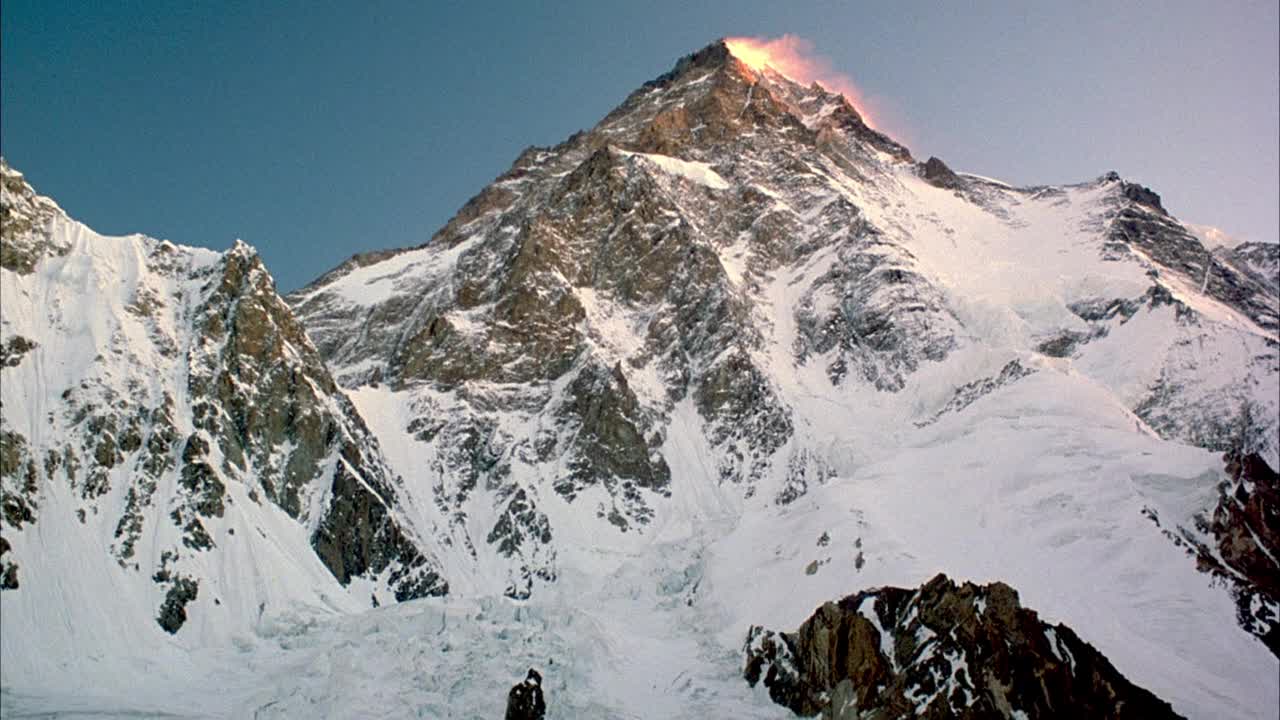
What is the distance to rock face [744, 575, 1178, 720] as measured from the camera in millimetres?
56625

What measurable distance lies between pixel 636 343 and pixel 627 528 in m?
39.7

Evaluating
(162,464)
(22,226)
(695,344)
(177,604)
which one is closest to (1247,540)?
(177,604)

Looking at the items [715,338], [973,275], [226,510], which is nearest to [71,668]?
[226,510]

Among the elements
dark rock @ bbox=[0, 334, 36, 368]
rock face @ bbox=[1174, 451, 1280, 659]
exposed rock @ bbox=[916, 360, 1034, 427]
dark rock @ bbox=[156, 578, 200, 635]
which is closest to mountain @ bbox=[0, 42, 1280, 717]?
dark rock @ bbox=[0, 334, 36, 368]

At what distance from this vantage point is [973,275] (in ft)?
623

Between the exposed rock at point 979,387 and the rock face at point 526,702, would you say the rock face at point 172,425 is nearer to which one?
the rock face at point 526,702

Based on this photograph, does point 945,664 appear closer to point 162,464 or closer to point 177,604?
point 177,604

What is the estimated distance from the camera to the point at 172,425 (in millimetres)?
102375

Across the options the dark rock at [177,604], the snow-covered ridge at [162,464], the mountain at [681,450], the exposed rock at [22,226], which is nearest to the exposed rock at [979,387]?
the mountain at [681,450]

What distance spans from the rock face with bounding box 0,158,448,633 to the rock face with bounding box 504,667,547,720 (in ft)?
119

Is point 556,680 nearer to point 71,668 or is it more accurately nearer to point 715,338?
point 71,668

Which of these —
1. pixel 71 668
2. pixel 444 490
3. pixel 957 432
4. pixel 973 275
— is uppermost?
Result: pixel 973 275

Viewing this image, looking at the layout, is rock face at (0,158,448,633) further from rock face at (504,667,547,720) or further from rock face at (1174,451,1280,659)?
rock face at (1174,451,1280,659)

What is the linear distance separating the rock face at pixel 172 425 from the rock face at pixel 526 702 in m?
36.3
